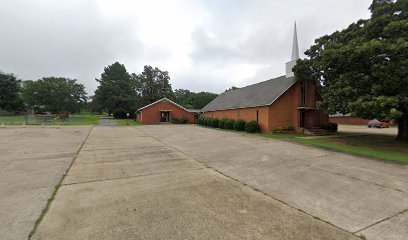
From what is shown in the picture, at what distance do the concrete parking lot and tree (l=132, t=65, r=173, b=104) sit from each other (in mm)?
48188

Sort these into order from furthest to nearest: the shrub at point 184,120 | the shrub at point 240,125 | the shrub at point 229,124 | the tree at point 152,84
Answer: the tree at point 152,84 → the shrub at point 184,120 → the shrub at point 229,124 → the shrub at point 240,125

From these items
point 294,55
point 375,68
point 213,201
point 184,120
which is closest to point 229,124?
point 294,55

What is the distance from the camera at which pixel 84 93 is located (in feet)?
182

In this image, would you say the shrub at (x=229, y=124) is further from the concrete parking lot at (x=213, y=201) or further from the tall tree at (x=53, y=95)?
the tall tree at (x=53, y=95)

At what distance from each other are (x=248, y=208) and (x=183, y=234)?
1573mm

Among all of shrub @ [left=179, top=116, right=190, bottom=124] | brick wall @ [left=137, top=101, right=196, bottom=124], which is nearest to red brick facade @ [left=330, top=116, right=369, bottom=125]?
brick wall @ [left=137, top=101, right=196, bottom=124]

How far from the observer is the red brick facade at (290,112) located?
20766mm

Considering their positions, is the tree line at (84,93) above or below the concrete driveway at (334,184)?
above

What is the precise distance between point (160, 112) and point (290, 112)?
24332mm

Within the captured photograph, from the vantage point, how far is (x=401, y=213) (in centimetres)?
425

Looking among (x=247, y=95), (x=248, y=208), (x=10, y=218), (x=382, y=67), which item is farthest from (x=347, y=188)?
(x=247, y=95)

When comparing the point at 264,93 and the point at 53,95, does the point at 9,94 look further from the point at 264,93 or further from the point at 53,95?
the point at 264,93

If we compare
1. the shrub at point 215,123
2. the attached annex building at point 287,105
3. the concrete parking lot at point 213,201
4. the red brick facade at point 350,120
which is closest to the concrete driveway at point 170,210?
the concrete parking lot at point 213,201

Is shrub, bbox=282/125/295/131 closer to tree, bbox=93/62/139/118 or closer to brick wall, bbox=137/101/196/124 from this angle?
brick wall, bbox=137/101/196/124
